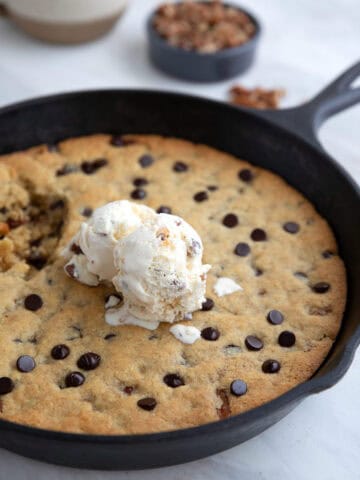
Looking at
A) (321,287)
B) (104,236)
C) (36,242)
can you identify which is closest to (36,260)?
(36,242)

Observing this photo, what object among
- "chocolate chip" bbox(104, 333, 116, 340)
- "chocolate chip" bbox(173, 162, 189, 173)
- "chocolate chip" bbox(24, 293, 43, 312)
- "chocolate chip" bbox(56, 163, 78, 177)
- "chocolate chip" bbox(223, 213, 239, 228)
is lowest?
"chocolate chip" bbox(56, 163, 78, 177)

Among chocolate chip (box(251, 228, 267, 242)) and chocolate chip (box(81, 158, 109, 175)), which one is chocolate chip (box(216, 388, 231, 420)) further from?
chocolate chip (box(81, 158, 109, 175))

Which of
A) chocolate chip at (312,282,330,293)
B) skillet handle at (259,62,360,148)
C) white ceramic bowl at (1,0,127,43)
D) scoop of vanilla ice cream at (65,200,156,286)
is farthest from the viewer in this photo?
white ceramic bowl at (1,0,127,43)

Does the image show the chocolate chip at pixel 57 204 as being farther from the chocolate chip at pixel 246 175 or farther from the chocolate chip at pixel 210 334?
the chocolate chip at pixel 210 334

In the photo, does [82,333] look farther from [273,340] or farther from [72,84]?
[72,84]

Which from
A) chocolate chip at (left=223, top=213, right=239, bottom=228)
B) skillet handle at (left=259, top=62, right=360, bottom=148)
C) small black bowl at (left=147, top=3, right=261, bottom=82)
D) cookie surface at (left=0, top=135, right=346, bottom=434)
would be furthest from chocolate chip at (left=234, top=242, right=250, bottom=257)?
small black bowl at (left=147, top=3, right=261, bottom=82)

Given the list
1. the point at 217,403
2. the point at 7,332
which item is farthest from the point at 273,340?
the point at 7,332
